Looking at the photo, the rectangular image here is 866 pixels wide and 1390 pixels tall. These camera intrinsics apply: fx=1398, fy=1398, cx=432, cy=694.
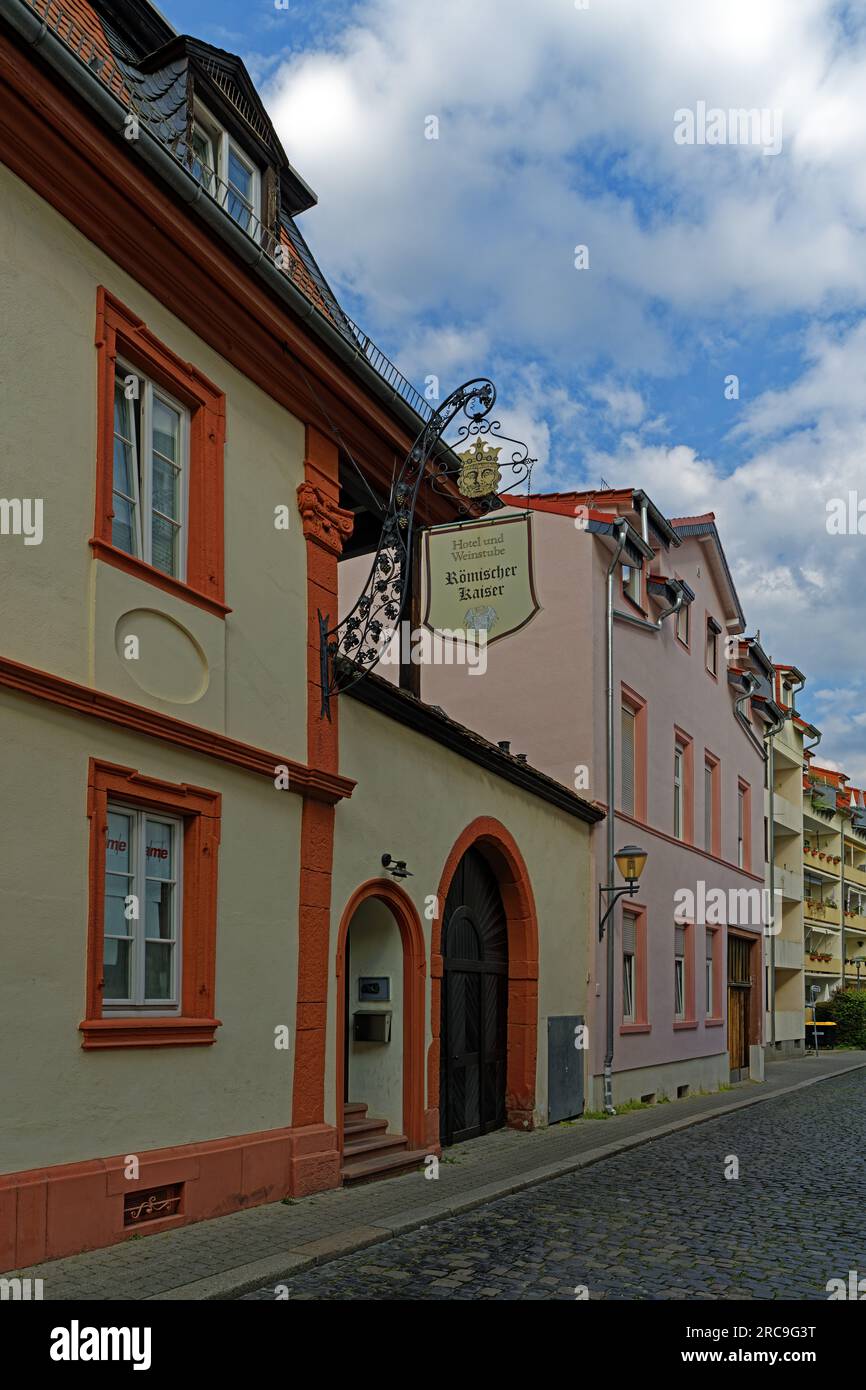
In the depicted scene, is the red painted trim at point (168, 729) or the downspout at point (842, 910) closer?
the red painted trim at point (168, 729)

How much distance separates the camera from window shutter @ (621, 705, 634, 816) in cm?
2152

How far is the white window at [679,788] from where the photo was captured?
82.9 feet

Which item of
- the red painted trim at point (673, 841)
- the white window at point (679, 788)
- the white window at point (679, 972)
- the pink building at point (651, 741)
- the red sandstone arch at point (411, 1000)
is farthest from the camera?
the white window at point (679, 788)

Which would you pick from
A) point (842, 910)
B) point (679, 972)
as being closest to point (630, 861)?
point (679, 972)

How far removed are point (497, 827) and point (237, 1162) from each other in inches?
260

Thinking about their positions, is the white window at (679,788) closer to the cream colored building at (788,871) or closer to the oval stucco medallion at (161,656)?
the oval stucco medallion at (161,656)

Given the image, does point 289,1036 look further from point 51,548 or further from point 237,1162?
point 51,548

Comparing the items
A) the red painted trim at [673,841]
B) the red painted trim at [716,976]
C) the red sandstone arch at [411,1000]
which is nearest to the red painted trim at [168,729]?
the red sandstone arch at [411,1000]

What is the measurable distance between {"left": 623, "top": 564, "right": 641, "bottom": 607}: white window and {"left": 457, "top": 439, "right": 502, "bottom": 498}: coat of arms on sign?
874 cm

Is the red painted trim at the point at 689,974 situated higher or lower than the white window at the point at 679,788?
lower

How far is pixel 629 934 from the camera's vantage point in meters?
21.5

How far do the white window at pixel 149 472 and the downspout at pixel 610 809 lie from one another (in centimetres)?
1091

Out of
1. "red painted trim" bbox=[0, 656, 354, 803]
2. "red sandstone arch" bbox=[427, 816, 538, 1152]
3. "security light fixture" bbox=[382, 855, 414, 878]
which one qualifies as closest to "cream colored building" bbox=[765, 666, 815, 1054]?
"red sandstone arch" bbox=[427, 816, 538, 1152]

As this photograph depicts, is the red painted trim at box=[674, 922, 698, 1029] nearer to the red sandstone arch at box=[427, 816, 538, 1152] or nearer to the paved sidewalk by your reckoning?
the red sandstone arch at box=[427, 816, 538, 1152]
